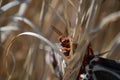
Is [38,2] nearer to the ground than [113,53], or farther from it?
farther from it

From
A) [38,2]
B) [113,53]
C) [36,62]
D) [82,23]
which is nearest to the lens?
[82,23]

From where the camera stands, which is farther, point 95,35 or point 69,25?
point 95,35

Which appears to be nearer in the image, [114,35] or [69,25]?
[69,25]

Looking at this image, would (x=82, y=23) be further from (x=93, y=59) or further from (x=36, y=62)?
(x=36, y=62)

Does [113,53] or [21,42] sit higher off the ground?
[21,42]

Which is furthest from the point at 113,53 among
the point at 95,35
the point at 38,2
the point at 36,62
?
the point at 38,2

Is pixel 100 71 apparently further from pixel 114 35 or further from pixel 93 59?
pixel 114 35

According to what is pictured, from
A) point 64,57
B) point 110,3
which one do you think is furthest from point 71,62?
point 110,3

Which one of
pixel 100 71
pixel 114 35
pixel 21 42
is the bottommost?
pixel 100 71

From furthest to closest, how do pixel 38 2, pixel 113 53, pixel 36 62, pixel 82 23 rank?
pixel 38 2 < pixel 36 62 < pixel 113 53 < pixel 82 23
